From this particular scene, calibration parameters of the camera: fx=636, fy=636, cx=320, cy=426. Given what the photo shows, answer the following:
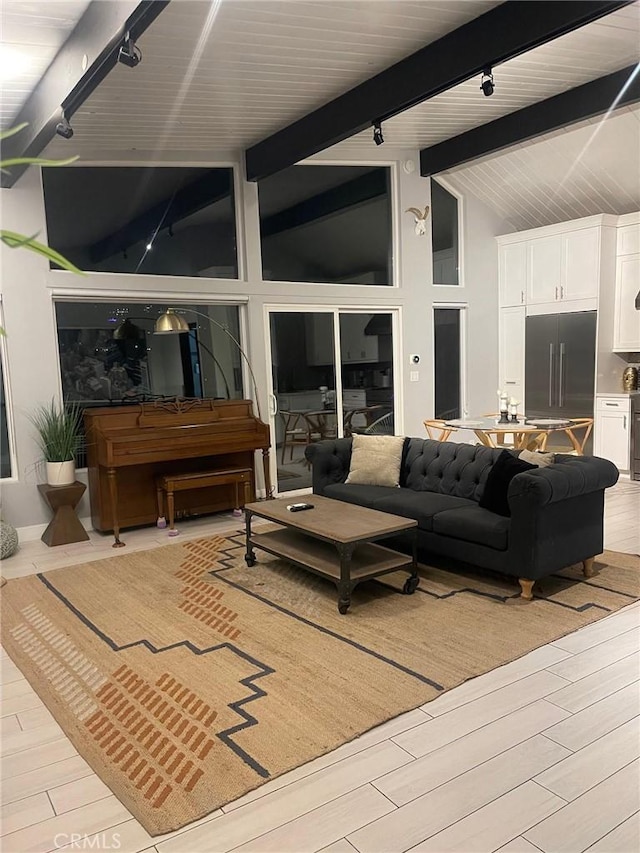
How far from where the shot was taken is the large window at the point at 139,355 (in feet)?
18.1

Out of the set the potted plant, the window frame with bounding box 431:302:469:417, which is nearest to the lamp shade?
the potted plant

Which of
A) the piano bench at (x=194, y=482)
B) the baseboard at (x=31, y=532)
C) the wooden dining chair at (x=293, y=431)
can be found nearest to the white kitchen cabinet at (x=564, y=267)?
the wooden dining chair at (x=293, y=431)

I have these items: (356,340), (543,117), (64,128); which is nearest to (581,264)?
(543,117)

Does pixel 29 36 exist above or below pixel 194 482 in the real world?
above

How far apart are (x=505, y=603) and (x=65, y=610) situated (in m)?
2.53

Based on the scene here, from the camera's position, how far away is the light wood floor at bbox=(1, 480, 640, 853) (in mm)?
1900

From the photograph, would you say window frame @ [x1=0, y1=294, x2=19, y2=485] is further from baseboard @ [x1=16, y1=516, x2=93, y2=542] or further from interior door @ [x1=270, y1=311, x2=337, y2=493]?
interior door @ [x1=270, y1=311, x2=337, y2=493]

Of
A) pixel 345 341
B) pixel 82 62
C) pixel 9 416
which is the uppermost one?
pixel 82 62

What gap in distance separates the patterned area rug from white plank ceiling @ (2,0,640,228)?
3111 mm

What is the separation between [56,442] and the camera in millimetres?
5129

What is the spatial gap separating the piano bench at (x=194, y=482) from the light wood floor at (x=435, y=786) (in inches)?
97.5

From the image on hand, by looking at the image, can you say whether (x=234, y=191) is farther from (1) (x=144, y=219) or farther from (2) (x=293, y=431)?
(2) (x=293, y=431)

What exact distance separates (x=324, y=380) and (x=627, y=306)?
11.1ft

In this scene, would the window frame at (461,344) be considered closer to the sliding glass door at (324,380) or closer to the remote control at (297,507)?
the sliding glass door at (324,380)
